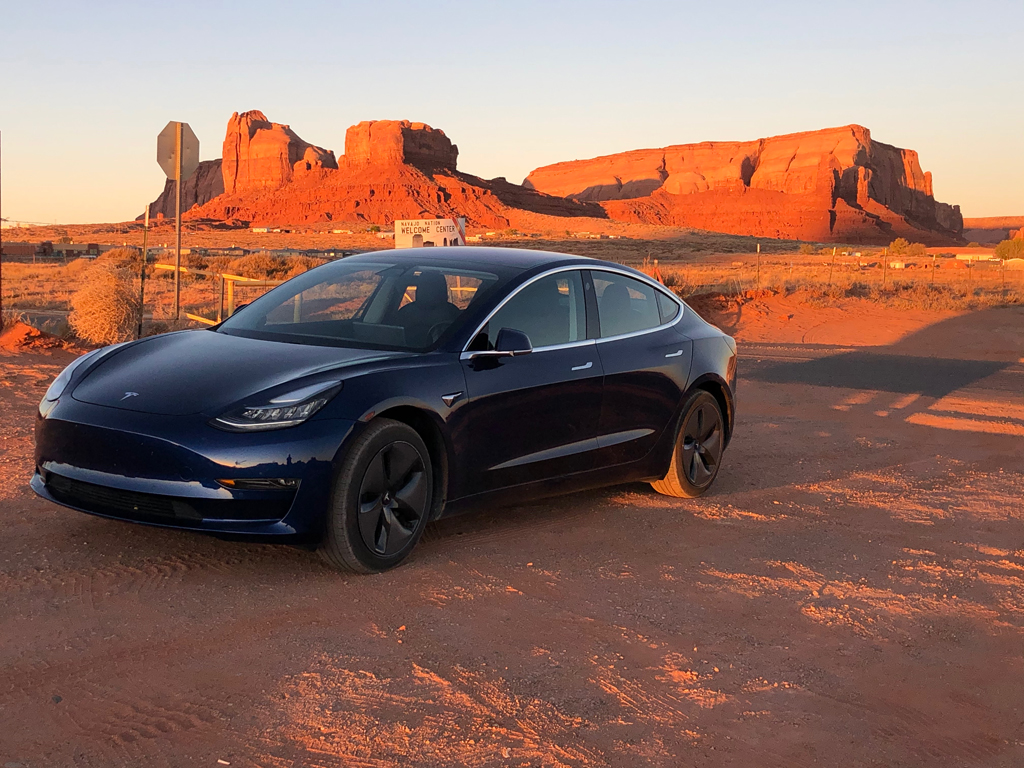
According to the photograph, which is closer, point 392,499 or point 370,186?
point 392,499

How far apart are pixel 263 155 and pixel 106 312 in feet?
586

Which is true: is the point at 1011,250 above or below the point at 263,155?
below

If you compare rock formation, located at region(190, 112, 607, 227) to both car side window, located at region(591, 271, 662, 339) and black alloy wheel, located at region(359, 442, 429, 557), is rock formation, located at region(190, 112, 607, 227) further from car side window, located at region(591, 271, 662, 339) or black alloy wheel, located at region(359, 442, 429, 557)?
black alloy wheel, located at region(359, 442, 429, 557)

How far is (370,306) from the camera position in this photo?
6.09 m

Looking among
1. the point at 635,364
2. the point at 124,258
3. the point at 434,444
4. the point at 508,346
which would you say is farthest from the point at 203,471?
the point at 124,258

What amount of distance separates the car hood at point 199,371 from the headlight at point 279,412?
80 millimetres

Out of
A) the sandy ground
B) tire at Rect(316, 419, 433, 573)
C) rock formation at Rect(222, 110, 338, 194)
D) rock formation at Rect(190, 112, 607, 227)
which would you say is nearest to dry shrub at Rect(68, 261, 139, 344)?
the sandy ground

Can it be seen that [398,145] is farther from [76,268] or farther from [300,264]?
[76,268]

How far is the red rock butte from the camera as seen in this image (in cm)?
15175

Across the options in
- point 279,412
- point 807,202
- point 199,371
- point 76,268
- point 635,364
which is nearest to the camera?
point 279,412

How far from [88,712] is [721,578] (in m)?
3.02

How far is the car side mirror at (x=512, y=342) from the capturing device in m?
5.43

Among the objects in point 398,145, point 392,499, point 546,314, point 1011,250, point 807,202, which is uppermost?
point 398,145

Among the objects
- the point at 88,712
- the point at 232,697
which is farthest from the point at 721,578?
the point at 88,712
